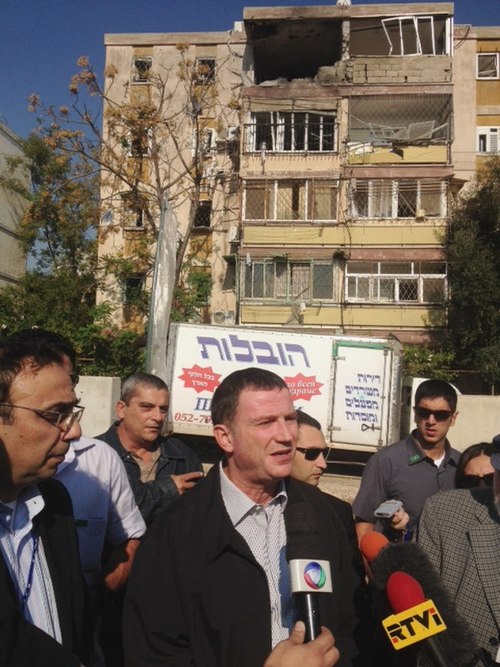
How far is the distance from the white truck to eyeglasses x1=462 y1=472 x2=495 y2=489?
37.4 ft

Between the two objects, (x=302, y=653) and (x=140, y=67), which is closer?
(x=302, y=653)

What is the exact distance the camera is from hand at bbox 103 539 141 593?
9.70 ft

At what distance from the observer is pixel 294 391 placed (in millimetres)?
15516

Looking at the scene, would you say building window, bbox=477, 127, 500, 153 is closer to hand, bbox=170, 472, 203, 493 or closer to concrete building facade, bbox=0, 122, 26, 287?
concrete building facade, bbox=0, 122, 26, 287

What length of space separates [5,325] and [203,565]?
23.8 metres

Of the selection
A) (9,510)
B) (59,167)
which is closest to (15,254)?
(59,167)

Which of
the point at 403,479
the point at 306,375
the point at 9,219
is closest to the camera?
the point at 403,479

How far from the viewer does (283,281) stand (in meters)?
23.8

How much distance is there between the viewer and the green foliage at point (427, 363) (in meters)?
21.2

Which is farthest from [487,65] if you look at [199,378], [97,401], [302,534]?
[302,534]

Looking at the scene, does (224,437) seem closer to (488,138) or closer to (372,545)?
(372,545)

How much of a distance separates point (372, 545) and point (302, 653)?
0.54 m

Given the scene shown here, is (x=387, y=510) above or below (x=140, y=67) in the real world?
below

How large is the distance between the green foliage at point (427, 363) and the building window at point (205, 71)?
13.6 m
